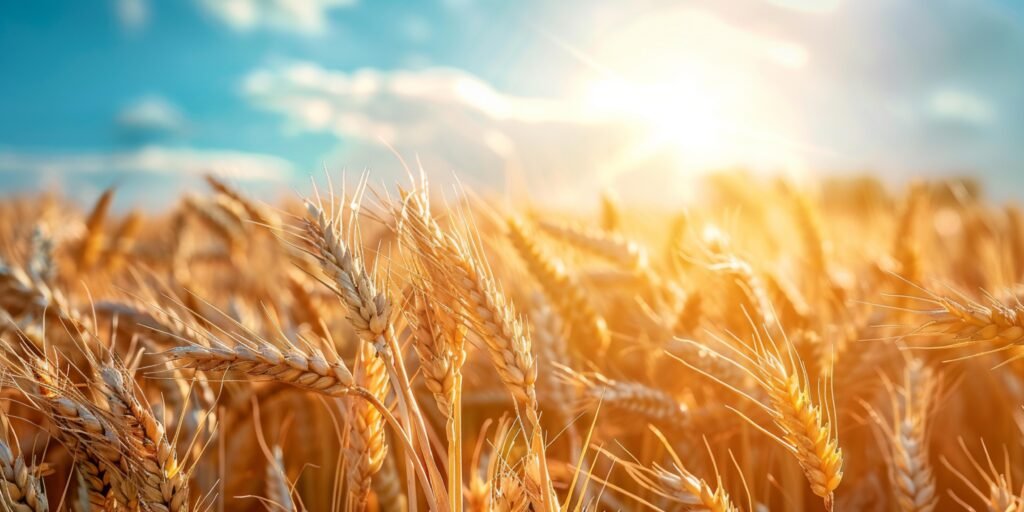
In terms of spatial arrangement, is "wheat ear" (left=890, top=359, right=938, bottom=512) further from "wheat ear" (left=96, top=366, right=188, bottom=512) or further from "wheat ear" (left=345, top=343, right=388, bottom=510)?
"wheat ear" (left=96, top=366, right=188, bottom=512)

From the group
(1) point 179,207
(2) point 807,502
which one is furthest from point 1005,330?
(1) point 179,207

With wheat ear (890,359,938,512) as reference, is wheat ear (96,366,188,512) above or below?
above

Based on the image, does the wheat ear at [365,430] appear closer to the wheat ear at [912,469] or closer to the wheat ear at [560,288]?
the wheat ear at [560,288]

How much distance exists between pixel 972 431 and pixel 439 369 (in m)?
1.79

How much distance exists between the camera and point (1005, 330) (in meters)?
0.84

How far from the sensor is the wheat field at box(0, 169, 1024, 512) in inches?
30.6

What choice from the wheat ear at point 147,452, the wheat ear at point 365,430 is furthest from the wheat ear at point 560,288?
the wheat ear at point 147,452

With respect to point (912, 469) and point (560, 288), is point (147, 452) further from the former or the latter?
point (912, 469)

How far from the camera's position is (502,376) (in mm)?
786

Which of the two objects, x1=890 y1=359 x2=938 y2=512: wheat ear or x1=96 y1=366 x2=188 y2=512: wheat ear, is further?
x1=890 y1=359 x2=938 y2=512: wheat ear

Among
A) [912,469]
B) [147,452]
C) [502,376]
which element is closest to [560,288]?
[502,376]

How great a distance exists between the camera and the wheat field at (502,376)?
78 cm

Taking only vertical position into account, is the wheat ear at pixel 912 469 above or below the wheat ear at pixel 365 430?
below

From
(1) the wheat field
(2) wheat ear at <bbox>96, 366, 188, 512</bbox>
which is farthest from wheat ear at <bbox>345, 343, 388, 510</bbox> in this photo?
(2) wheat ear at <bbox>96, 366, 188, 512</bbox>
